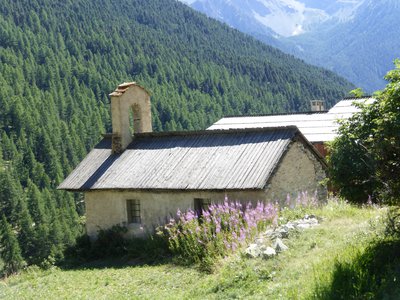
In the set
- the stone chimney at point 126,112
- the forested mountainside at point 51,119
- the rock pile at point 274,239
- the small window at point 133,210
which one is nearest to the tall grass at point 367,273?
the rock pile at point 274,239

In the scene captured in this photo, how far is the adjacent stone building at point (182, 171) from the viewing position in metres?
18.0

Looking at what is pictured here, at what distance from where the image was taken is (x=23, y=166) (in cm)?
12388

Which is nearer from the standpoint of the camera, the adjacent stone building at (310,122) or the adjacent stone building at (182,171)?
the adjacent stone building at (182,171)

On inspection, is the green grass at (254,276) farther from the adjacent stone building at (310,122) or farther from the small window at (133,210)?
the adjacent stone building at (310,122)

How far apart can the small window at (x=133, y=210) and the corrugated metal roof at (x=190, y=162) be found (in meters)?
0.78

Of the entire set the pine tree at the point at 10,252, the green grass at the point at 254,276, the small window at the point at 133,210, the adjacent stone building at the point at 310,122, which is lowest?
the pine tree at the point at 10,252

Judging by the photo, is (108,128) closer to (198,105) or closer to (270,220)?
(198,105)

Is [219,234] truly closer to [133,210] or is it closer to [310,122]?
[133,210]

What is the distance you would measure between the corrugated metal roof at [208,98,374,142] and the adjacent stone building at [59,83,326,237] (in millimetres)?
6176

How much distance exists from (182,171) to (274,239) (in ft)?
24.5

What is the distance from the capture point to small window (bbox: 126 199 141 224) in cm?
2025

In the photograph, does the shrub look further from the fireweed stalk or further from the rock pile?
the rock pile

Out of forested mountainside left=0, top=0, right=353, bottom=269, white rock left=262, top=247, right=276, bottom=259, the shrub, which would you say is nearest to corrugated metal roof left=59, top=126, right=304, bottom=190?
the shrub

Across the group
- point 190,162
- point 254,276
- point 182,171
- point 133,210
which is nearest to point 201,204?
point 182,171
